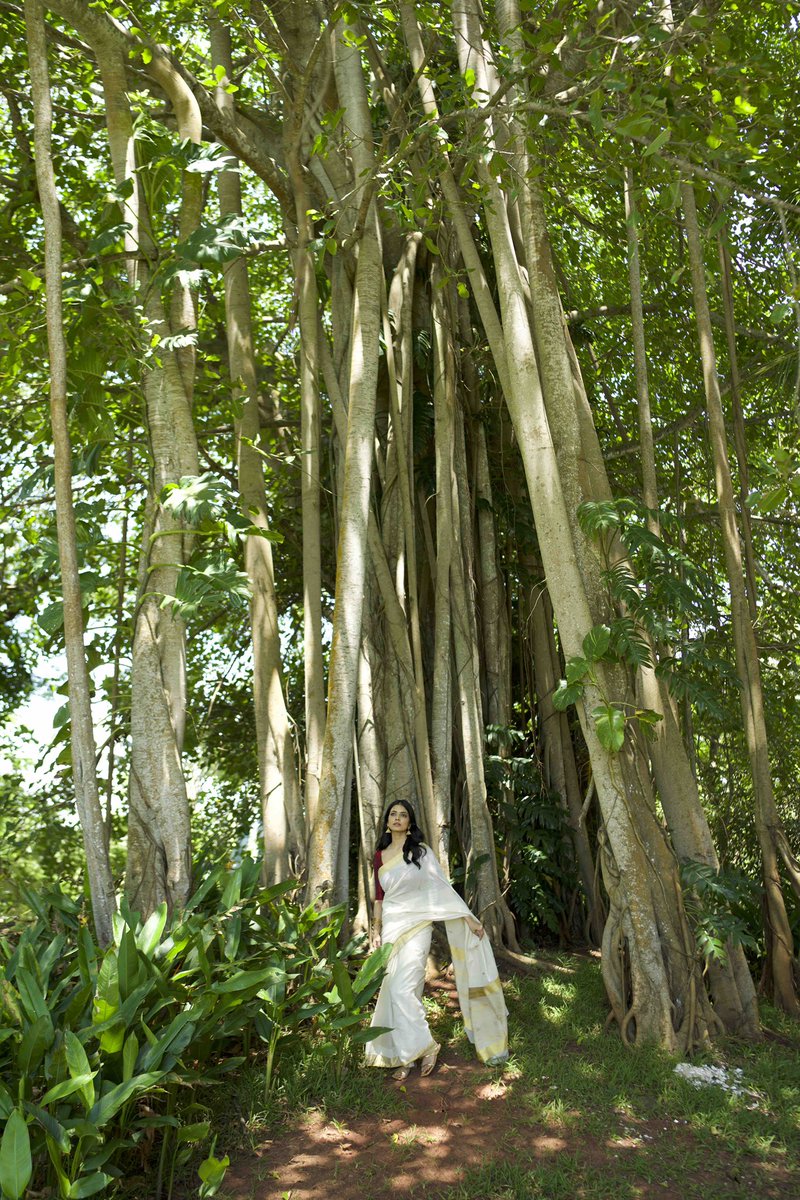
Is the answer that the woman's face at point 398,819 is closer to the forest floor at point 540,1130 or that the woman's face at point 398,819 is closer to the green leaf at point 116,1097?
the forest floor at point 540,1130

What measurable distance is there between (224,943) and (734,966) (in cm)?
225

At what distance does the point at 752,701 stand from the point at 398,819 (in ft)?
6.30

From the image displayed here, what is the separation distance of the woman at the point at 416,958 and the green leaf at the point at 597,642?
1048 millimetres

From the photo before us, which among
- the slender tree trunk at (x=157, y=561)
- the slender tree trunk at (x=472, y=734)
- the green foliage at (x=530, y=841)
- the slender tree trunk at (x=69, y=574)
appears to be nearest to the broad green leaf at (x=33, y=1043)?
the slender tree trunk at (x=69, y=574)

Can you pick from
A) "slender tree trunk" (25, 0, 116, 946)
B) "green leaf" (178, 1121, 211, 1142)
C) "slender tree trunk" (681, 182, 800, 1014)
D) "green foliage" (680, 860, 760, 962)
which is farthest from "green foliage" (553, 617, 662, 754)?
"green leaf" (178, 1121, 211, 1142)

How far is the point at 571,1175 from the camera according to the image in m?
3.16

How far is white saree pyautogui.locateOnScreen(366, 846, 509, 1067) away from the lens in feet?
13.1

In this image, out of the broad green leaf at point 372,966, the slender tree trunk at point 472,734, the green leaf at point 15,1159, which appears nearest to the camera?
the green leaf at point 15,1159

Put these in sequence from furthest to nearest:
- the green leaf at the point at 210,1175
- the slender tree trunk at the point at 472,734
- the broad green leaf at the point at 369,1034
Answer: the slender tree trunk at the point at 472,734 → the broad green leaf at the point at 369,1034 → the green leaf at the point at 210,1175

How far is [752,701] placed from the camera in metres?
5.02

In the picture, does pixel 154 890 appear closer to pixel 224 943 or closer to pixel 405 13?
pixel 224 943

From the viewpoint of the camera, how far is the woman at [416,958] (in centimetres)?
399

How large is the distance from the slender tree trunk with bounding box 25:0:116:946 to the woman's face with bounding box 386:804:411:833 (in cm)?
121

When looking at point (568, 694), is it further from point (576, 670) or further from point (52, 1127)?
point (52, 1127)
